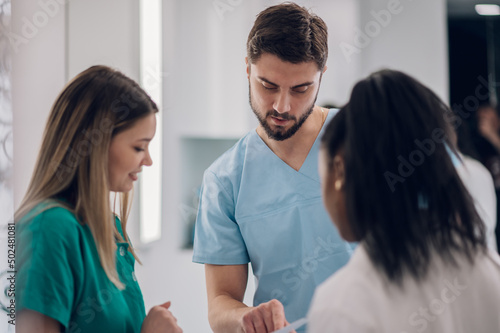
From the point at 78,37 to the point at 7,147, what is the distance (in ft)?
0.75

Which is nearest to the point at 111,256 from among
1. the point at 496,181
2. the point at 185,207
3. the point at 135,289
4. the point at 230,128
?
the point at 135,289

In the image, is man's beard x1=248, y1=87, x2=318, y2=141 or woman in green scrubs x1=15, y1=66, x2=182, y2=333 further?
man's beard x1=248, y1=87, x2=318, y2=141

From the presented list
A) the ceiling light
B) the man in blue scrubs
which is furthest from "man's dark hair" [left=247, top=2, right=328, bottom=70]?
the ceiling light

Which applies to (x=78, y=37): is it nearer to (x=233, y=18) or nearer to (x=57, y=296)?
(x=57, y=296)

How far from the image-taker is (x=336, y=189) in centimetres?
57

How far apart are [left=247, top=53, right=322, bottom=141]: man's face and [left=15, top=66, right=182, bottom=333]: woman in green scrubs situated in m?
0.27

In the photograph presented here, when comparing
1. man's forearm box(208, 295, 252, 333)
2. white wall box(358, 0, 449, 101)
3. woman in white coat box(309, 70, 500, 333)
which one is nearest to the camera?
woman in white coat box(309, 70, 500, 333)

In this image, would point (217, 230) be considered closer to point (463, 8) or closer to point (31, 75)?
point (31, 75)

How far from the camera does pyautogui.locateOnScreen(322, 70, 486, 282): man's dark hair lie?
539 mm

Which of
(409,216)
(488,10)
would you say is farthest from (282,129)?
(488,10)

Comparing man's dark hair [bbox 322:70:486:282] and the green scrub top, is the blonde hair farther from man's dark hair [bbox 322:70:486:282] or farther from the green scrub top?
man's dark hair [bbox 322:70:486:282]

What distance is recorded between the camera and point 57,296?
25.3 inches

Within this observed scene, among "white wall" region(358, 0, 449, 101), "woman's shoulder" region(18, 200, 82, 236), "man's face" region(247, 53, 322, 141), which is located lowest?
"woman's shoulder" region(18, 200, 82, 236)

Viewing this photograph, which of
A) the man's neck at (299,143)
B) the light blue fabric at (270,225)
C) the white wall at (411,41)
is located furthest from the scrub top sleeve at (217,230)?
the white wall at (411,41)
